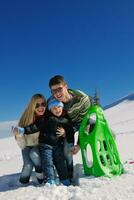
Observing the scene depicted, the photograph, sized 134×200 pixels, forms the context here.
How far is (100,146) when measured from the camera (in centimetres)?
548

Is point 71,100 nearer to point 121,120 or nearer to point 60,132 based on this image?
point 60,132

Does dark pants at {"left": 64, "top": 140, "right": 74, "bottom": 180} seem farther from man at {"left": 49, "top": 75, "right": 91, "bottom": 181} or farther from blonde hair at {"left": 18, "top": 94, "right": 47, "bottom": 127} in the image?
blonde hair at {"left": 18, "top": 94, "right": 47, "bottom": 127}

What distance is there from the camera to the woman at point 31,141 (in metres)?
5.66

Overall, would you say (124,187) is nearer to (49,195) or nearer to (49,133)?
(49,195)

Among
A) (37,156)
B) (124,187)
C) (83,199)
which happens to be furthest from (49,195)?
(37,156)

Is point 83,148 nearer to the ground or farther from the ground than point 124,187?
farther from the ground

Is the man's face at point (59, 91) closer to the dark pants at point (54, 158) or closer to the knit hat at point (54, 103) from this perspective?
the knit hat at point (54, 103)

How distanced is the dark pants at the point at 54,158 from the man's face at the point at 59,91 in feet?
2.66

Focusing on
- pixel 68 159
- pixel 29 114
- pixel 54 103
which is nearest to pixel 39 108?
pixel 29 114

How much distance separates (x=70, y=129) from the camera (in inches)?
227

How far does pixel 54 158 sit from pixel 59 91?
3.63 feet

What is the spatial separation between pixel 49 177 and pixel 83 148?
0.78 meters

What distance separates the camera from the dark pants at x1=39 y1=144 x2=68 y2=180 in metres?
5.39

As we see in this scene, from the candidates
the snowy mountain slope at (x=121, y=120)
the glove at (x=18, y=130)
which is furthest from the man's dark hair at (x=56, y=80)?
the snowy mountain slope at (x=121, y=120)
